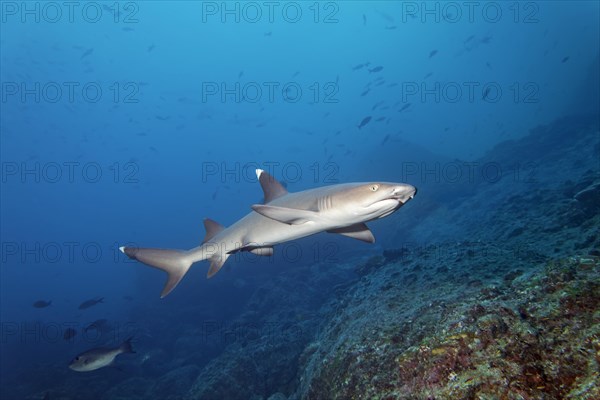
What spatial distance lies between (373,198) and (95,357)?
10155 mm

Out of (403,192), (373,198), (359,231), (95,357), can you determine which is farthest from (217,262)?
(95,357)

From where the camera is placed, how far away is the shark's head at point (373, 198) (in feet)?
11.1

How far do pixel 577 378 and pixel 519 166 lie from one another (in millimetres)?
30348

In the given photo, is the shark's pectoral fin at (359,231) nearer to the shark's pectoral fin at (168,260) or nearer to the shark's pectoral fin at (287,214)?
the shark's pectoral fin at (287,214)

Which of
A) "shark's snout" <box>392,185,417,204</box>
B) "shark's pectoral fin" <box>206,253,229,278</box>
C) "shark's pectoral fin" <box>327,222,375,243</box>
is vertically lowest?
"shark's pectoral fin" <box>327,222,375,243</box>

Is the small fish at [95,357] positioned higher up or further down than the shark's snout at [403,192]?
further down

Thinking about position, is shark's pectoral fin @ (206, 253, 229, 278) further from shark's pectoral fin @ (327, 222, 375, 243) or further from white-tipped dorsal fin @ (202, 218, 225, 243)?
shark's pectoral fin @ (327, 222, 375, 243)

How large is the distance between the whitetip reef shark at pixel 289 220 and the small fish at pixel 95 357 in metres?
6.08

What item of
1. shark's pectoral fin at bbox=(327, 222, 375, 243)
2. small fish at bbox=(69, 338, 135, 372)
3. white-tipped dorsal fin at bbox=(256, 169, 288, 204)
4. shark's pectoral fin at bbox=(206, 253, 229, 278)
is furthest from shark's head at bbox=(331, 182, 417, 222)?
small fish at bbox=(69, 338, 135, 372)

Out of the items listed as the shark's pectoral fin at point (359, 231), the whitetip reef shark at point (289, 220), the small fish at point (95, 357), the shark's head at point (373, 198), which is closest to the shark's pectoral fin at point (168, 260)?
the whitetip reef shark at point (289, 220)

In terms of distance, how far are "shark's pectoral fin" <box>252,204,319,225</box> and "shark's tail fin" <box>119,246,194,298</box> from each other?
2005mm

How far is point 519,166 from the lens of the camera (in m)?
27.0

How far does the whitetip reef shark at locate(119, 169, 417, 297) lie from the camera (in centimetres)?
355

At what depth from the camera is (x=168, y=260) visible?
16.3ft
